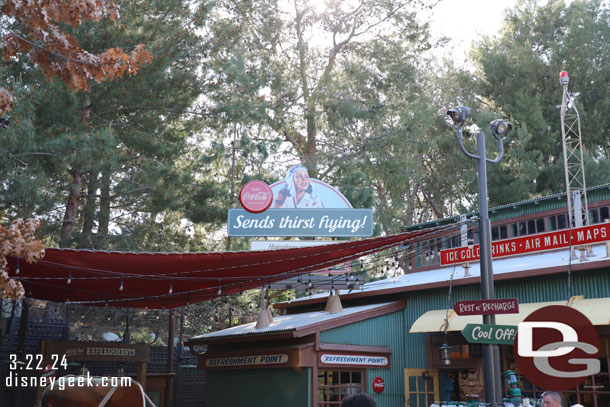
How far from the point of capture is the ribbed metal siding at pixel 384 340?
610 inches

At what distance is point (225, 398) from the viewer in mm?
17125

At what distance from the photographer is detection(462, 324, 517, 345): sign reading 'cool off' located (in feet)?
25.2

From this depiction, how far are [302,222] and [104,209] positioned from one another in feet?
24.0

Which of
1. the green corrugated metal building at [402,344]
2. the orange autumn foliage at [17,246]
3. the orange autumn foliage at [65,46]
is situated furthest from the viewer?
the green corrugated metal building at [402,344]

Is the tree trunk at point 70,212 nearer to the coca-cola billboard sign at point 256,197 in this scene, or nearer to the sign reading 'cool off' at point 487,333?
the coca-cola billboard sign at point 256,197

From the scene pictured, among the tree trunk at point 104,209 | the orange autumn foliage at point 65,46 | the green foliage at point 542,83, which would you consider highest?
the green foliage at point 542,83

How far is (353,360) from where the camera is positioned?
15.4m

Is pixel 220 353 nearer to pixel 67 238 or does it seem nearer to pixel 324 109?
pixel 67 238

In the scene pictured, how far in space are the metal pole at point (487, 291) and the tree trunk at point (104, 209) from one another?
517 inches

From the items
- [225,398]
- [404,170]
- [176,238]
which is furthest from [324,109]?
[225,398]

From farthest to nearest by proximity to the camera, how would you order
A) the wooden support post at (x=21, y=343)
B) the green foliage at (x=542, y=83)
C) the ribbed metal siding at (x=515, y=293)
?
the green foliage at (x=542, y=83) → the wooden support post at (x=21, y=343) → the ribbed metal siding at (x=515, y=293)

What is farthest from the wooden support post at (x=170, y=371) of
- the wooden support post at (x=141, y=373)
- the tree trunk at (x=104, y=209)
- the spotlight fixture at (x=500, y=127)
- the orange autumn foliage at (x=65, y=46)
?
the spotlight fixture at (x=500, y=127)

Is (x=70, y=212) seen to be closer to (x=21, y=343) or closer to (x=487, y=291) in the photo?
(x=21, y=343)

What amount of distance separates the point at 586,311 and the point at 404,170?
1585cm
